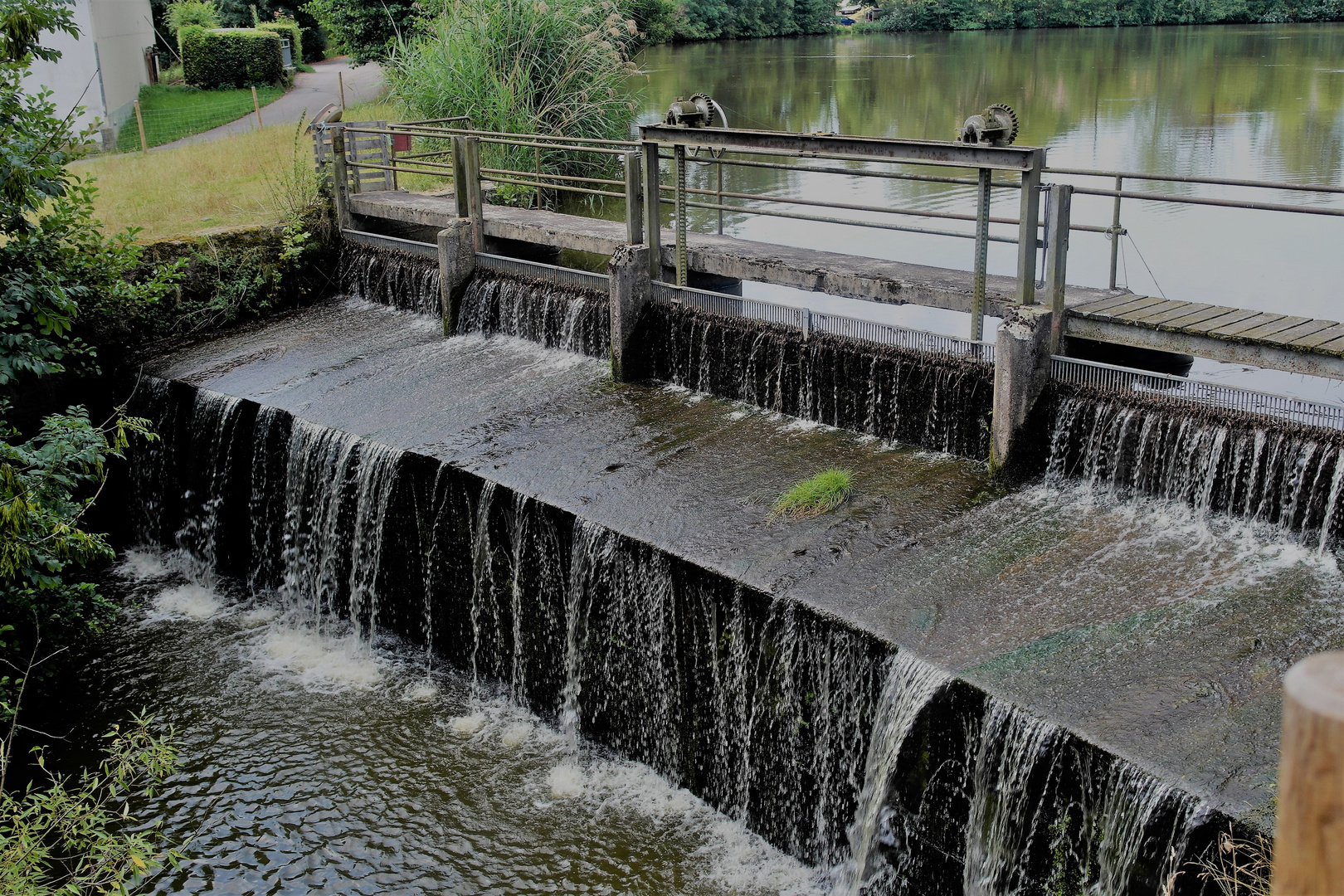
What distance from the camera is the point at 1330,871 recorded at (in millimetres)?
1263

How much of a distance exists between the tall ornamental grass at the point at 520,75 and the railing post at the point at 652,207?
5965 mm

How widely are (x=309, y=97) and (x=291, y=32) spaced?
26.9 ft

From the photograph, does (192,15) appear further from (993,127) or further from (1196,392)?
(1196,392)

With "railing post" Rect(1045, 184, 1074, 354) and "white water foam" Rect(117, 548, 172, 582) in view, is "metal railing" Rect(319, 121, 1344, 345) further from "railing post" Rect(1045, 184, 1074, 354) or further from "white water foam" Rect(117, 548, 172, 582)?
"white water foam" Rect(117, 548, 172, 582)

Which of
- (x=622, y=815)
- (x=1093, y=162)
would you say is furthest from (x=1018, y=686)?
(x=1093, y=162)

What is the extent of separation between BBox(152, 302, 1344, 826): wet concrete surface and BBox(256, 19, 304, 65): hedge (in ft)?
91.9

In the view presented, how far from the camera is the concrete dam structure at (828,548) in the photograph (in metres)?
5.91

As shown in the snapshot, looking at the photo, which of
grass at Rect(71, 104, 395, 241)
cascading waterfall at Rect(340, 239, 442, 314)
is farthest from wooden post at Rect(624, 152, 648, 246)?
grass at Rect(71, 104, 395, 241)

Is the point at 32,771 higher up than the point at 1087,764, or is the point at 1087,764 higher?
the point at 1087,764

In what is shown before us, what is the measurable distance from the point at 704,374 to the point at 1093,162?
10.7 meters

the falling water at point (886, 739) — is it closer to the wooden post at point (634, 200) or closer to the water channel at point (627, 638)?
the water channel at point (627, 638)

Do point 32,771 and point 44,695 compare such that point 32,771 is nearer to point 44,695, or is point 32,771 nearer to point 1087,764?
point 44,695

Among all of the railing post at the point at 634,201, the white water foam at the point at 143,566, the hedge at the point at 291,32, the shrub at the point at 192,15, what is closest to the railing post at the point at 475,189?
the railing post at the point at 634,201

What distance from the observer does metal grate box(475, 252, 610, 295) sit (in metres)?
11.6
